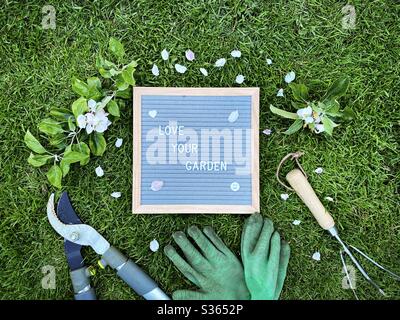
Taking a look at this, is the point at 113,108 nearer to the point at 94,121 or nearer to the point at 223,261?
the point at 94,121

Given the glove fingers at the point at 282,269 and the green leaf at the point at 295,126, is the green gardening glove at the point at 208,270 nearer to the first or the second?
the glove fingers at the point at 282,269

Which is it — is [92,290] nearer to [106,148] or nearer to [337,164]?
[106,148]

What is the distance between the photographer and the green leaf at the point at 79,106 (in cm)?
151

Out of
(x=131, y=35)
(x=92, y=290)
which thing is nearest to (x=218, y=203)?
(x=92, y=290)

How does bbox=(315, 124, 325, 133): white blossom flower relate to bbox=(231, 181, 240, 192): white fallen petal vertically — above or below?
above

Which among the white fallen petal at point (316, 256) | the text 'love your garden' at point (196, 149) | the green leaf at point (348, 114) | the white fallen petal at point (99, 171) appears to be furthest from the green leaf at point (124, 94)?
the white fallen petal at point (316, 256)

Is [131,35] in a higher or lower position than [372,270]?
higher

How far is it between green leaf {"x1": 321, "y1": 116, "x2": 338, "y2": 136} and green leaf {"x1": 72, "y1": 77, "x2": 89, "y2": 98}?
77 centimetres

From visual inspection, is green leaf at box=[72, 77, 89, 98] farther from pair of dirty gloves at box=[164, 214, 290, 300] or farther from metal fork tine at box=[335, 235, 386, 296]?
metal fork tine at box=[335, 235, 386, 296]

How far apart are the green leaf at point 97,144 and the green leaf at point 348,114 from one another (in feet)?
2.63

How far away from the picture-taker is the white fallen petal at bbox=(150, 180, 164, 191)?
1.57 meters

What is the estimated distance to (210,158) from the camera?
158cm

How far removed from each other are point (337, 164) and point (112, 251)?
2.67 ft

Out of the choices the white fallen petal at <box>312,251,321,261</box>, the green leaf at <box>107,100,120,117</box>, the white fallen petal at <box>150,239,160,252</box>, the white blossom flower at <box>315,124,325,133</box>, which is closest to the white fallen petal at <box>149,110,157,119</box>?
the green leaf at <box>107,100,120,117</box>
